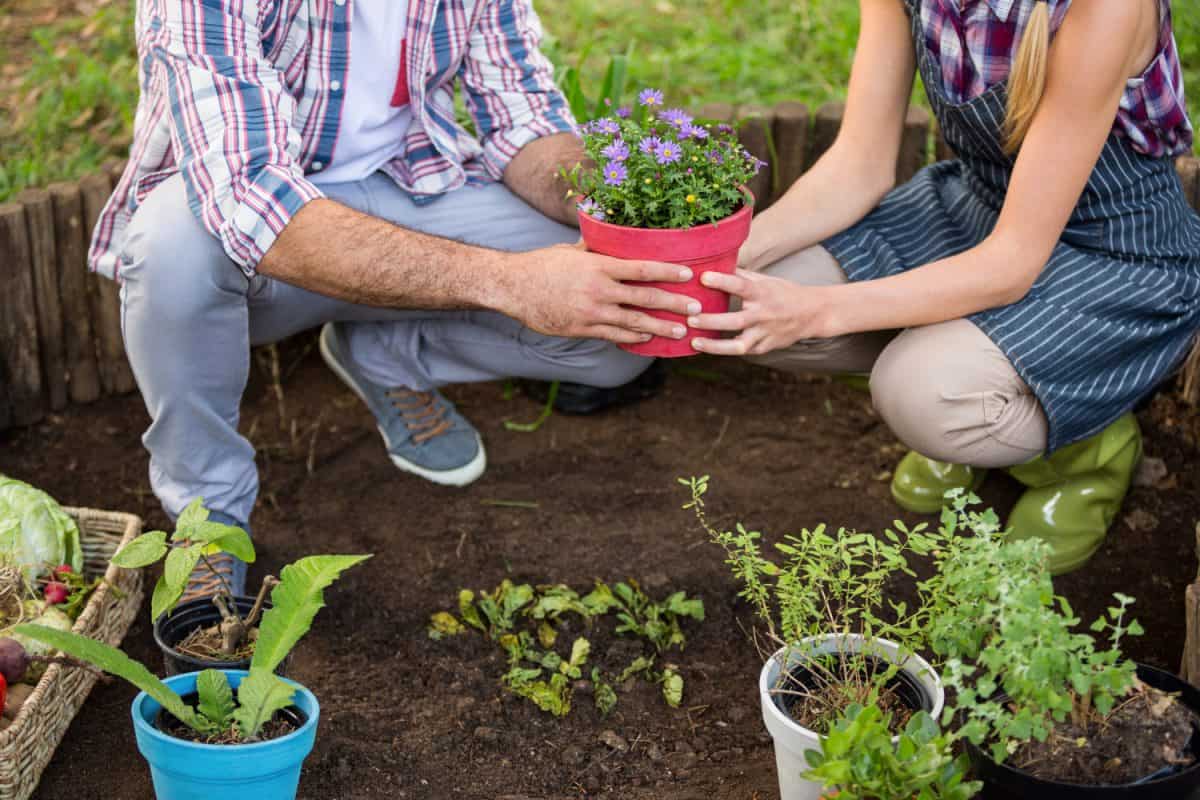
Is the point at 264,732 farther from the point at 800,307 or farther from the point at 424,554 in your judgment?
the point at 800,307

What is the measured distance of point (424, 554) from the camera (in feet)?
8.86

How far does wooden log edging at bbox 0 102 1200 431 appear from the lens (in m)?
2.91

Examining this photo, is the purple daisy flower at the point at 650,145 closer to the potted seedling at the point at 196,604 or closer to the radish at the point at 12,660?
Answer: the potted seedling at the point at 196,604

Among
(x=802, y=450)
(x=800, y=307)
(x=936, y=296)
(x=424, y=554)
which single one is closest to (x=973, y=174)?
(x=936, y=296)

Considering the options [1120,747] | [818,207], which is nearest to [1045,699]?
[1120,747]

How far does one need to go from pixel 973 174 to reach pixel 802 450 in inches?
29.7

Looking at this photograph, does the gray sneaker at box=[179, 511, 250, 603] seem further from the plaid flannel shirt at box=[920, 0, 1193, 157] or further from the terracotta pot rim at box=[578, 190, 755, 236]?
the plaid flannel shirt at box=[920, 0, 1193, 157]

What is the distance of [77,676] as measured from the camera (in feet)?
7.04

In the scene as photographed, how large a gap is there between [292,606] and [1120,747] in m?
1.11

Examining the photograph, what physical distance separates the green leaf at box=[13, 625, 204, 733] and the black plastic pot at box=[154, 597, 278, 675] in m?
0.27

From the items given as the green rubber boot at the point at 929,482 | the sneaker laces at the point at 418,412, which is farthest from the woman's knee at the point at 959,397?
the sneaker laces at the point at 418,412

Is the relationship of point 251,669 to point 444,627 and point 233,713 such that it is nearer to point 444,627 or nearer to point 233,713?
point 233,713

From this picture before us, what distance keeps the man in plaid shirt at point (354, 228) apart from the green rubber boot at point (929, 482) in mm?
603

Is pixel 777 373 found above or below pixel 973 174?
below
